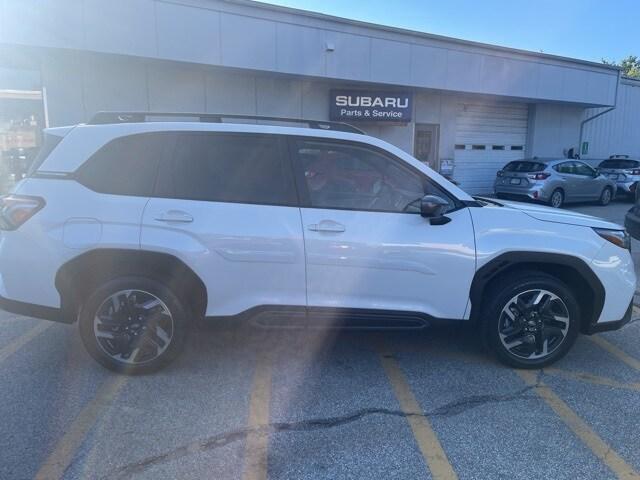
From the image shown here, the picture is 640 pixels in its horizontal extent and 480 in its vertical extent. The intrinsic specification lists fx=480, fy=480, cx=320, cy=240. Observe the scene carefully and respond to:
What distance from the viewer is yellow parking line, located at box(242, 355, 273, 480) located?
2565 millimetres

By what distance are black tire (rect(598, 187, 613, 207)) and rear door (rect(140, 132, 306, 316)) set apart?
590 inches

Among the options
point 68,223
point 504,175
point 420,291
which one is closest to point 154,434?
point 68,223

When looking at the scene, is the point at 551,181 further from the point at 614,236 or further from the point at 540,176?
the point at 614,236

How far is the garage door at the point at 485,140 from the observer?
16594mm

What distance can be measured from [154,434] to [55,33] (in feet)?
30.7

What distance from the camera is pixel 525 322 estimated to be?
3670mm

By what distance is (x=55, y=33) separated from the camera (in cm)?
940

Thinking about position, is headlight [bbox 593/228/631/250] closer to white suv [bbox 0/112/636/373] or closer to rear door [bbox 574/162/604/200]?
white suv [bbox 0/112/636/373]

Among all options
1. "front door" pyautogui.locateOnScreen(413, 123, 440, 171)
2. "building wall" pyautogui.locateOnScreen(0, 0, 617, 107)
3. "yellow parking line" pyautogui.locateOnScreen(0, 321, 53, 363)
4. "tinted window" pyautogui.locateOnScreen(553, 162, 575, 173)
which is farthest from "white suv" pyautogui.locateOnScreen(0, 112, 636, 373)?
"front door" pyautogui.locateOnScreen(413, 123, 440, 171)

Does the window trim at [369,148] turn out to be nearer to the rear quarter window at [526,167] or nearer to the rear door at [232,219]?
the rear door at [232,219]

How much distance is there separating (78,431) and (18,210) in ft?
5.23

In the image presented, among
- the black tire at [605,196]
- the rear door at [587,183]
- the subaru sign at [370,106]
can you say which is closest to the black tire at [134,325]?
the subaru sign at [370,106]

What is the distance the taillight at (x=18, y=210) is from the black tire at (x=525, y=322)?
3.35m

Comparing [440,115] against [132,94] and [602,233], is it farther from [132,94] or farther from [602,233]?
[602,233]
